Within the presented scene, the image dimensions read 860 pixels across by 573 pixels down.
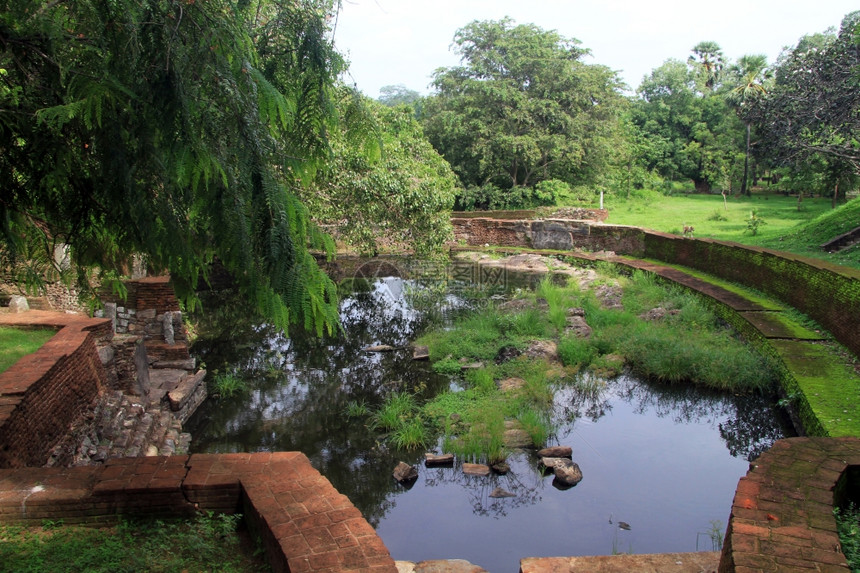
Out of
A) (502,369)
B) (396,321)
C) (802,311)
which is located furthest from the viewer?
(396,321)

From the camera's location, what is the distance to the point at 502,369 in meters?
8.95

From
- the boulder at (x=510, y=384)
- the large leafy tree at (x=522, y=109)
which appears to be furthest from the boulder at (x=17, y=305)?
the large leafy tree at (x=522, y=109)

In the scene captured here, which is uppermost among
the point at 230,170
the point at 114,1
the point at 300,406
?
the point at 114,1

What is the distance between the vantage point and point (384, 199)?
35.5ft

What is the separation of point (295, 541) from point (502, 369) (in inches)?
246

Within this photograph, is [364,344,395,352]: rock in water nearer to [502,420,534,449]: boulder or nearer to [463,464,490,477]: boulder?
[502,420,534,449]: boulder

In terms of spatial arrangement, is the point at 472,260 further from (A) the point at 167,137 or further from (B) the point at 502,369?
(A) the point at 167,137

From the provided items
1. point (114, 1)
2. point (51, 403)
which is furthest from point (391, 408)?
point (114, 1)

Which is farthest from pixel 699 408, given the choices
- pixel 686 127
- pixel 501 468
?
pixel 686 127

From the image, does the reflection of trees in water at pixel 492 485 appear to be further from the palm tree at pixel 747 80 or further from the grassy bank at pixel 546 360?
the palm tree at pixel 747 80

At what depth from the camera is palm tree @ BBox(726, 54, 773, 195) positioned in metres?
28.3

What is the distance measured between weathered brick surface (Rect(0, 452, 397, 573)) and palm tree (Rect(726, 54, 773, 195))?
94.7 ft

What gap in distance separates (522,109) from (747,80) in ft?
46.5

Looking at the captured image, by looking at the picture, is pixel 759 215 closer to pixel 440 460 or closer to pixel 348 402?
pixel 348 402
